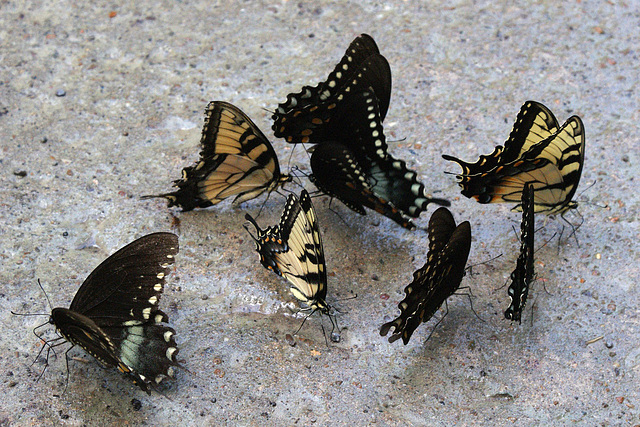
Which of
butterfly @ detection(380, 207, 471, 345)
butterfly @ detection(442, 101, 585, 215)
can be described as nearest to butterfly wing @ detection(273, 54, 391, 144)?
butterfly @ detection(442, 101, 585, 215)

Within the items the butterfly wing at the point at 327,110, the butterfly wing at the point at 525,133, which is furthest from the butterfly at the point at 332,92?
the butterfly wing at the point at 525,133

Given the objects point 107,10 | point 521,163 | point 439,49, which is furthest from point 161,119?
point 521,163

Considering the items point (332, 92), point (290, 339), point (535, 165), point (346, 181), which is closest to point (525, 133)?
point (535, 165)

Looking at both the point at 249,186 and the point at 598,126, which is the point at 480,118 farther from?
the point at 249,186

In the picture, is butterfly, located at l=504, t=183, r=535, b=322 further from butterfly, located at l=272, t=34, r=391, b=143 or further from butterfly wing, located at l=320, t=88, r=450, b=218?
butterfly, located at l=272, t=34, r=391, b=143

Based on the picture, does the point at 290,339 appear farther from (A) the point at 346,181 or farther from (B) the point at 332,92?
(B) the point at 332,92
